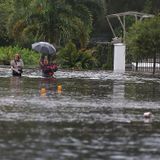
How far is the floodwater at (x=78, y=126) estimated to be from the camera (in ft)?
39.3

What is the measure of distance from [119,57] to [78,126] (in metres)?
34.4

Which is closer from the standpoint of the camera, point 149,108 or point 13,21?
point 149,108

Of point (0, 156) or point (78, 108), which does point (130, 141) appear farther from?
point (78, 108)

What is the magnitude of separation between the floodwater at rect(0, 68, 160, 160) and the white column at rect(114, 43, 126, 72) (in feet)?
77.5

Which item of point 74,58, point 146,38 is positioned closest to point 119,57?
point 74,58

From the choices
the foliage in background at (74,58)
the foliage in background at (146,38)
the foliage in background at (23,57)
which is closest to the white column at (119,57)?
the foliage in background at (74,58)

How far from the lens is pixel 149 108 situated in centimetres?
1983

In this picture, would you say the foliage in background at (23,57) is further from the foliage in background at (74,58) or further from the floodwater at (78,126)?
the floodwater at (78,126)

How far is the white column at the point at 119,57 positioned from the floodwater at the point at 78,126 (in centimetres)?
2361

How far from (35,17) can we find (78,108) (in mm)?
35329

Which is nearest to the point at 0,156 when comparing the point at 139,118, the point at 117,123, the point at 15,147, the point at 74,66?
the point at 15,147

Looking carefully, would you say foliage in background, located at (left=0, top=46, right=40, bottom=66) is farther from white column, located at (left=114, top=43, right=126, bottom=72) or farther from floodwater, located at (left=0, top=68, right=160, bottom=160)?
floodwater, located at (left=0, top=68, right=160, bottom=160)

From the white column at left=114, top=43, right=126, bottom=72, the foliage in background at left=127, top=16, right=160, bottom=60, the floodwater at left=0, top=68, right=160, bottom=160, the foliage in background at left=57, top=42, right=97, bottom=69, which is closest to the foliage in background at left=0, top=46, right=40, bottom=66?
the foliage in background at left=57, top=42, right=97, bottom=69

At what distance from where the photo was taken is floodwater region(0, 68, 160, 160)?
1198cm
